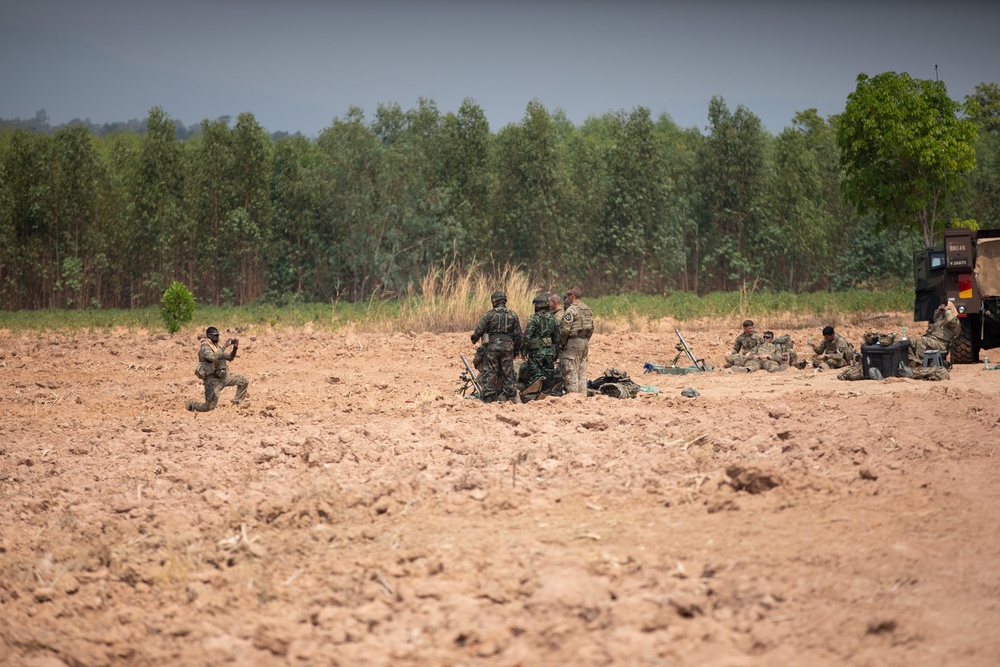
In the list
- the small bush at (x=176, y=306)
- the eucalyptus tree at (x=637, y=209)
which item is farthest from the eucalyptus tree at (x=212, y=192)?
the small bush at (x=176, y=306)

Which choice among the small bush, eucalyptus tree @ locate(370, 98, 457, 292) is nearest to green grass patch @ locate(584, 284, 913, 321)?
the small bush

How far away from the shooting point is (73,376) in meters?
17.8

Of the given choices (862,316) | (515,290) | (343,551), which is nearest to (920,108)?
(862,316)

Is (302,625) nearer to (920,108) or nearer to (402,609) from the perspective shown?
(402,609)

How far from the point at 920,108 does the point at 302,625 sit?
79.4 ft

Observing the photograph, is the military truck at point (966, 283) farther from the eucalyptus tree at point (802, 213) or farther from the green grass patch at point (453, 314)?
the eucalyptus tree at point (802, 213)

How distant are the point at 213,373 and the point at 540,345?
426 cm

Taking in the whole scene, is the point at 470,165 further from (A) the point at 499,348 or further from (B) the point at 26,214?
(A) the point at 499,348

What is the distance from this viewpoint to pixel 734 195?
49562mm

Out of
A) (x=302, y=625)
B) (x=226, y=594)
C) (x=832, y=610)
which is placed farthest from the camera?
(x=226, y=594)

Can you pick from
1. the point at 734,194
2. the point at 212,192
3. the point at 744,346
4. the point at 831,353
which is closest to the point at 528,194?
the point at 734,194

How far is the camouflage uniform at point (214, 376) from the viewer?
13.4 meters

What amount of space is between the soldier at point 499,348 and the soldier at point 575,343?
1.92 feet

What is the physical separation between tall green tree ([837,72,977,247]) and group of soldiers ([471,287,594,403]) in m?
16.0
